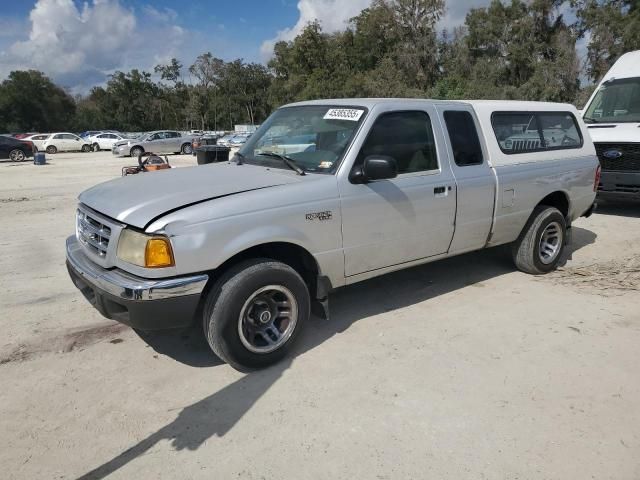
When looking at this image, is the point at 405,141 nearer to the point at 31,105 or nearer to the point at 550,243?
the point at 550,243

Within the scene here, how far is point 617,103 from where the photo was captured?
9.31m

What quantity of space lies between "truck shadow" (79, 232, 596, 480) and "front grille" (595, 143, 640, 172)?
5.28 ft

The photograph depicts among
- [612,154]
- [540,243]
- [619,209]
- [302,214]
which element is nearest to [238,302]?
[302,214]

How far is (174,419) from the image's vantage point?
Answer: 3148mm

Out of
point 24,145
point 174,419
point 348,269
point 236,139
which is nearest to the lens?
point 174,419

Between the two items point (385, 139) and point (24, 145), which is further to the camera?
point (24, 145)

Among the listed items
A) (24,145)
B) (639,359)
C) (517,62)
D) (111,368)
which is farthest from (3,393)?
(517,62)

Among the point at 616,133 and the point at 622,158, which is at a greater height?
the point at 616,133

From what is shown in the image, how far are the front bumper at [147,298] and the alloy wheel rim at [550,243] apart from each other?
412 cm

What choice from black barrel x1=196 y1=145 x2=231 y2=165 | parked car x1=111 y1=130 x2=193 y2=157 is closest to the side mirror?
black barrel x1=196 y1=145 x2=231 y2=165

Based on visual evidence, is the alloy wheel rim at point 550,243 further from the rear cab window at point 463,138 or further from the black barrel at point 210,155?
the black barrel at point 210,155

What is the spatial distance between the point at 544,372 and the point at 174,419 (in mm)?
2587

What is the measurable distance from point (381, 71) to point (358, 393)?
1976 inches

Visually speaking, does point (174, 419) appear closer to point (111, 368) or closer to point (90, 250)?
point (111, 368)
